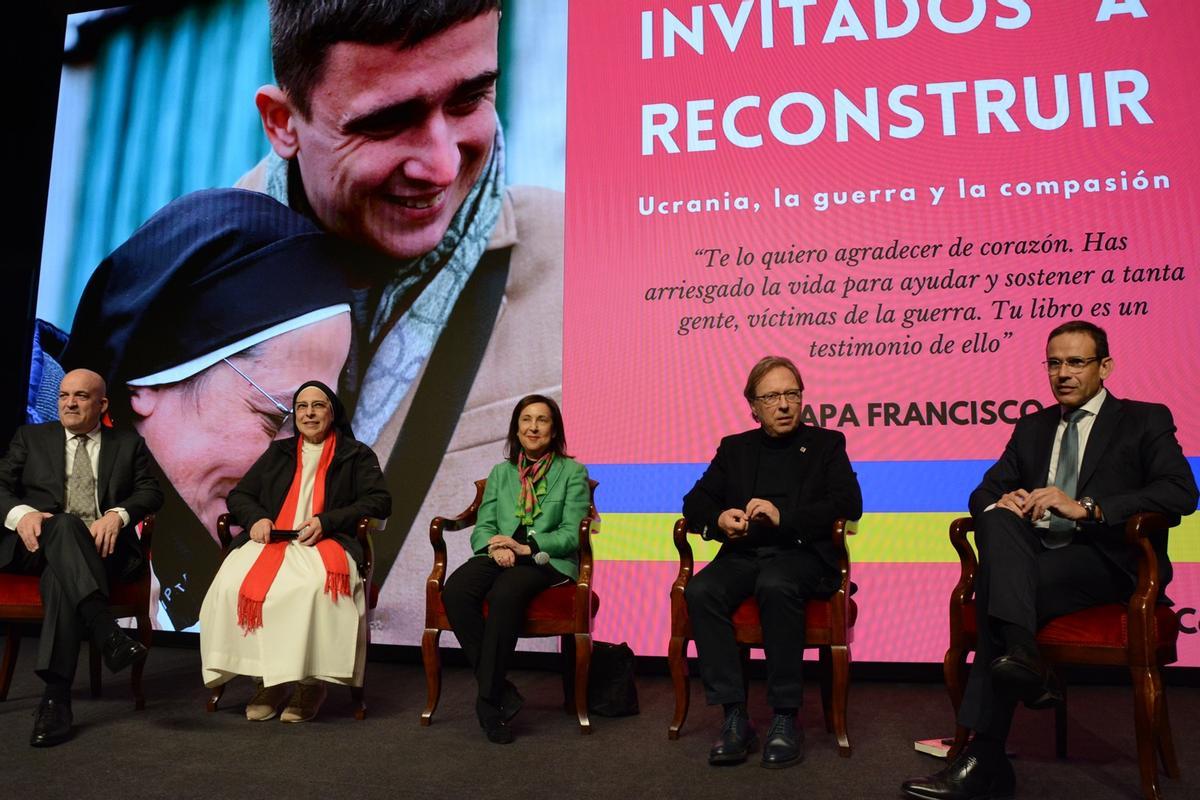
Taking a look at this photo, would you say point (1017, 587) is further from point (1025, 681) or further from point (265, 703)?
point (265, 703)

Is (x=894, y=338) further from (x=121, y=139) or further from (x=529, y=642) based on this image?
(x=121, y=139)

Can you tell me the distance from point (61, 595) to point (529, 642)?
6.21 ft

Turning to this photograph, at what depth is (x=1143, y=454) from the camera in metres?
2.47

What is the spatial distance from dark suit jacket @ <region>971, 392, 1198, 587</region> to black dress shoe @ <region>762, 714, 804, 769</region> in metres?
0.80

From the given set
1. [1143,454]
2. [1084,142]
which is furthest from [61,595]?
[1084,142]

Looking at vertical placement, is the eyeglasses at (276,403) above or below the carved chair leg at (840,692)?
above

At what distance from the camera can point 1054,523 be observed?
250 cm

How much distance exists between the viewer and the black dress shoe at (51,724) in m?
2.71

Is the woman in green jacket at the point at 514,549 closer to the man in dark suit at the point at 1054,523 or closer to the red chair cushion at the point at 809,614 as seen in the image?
the red chair cushion at the point at 809,614

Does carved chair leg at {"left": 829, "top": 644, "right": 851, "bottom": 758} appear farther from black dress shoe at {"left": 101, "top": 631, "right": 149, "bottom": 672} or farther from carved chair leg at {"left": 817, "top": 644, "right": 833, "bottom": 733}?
black dress shoe at {"left": 101, "top": 631, "right": 149, "bottom": 672}

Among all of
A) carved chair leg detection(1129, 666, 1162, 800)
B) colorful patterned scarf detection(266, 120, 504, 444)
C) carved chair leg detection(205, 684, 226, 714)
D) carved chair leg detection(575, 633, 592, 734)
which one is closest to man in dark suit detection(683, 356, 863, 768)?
carved chair leg detection(575, 633, 592, 734)

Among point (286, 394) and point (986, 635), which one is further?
point (286, 394)

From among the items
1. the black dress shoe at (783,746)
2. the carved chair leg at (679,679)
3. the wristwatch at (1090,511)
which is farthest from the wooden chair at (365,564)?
the wristwatch at (1090,511)

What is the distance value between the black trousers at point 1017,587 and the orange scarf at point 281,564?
1954mm
